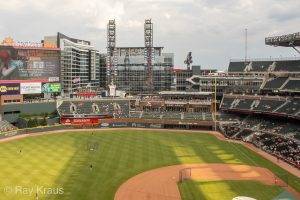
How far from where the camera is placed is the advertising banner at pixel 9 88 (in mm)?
105275

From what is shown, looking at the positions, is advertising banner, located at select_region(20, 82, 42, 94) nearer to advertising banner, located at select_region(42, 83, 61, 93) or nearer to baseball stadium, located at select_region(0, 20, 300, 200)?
baseball stadium, located at select_region(0, 20, 300, 200)

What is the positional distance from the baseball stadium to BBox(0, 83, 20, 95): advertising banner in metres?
0.26

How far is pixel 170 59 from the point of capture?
160 m

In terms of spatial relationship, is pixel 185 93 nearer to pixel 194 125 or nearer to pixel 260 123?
pixel 194 125

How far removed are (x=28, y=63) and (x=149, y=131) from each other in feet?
118

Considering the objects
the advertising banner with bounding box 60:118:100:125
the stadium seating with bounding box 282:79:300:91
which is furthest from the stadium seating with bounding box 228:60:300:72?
the advertising banner with bounding box 60:118:100:125

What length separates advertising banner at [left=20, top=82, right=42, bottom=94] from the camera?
11057cm

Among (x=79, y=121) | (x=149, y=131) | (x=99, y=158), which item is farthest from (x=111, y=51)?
(x=99, y=158)

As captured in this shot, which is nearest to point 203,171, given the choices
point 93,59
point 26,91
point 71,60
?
point 26,91

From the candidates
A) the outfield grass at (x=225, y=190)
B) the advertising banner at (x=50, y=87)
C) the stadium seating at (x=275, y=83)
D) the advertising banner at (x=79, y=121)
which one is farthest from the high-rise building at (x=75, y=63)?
the outfield grass at (x=225, y=190)

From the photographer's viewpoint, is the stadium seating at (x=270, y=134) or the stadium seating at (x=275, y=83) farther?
the stadium seating at (x=275, y=83)

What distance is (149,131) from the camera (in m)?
107

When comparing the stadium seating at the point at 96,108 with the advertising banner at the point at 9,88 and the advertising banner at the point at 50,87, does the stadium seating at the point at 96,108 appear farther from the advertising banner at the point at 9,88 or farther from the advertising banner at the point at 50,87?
the advertising banner at the point at 9,88

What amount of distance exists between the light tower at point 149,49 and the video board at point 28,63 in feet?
137
